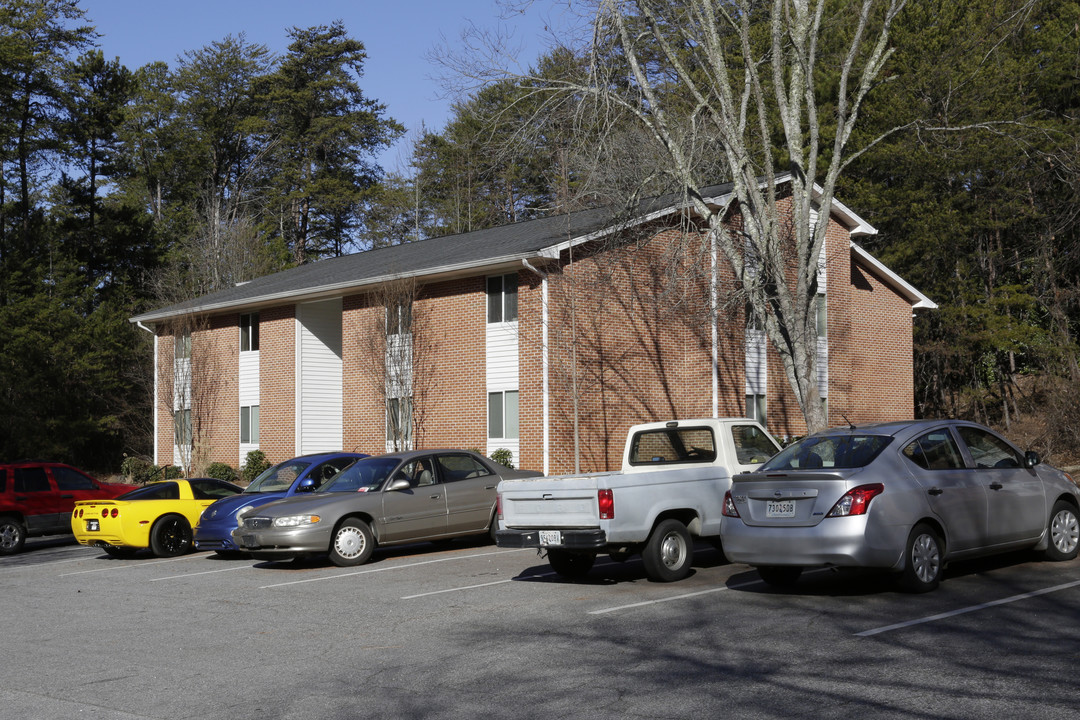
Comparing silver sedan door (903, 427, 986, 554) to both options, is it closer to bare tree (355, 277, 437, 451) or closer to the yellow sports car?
the yellow sports car

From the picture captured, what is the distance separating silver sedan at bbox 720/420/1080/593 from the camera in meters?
9.65

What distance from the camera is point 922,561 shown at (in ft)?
32.7

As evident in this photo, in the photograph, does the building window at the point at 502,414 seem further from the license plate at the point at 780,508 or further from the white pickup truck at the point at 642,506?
the license plate at the point at 780,508

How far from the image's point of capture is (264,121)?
195ft

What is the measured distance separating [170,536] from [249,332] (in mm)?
17792

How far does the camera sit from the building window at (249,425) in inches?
1332

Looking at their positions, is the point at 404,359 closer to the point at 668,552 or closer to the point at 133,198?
the point at 668,552

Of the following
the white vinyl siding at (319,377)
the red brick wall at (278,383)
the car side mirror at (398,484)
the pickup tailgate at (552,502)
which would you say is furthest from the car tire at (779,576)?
the red brick wall at (278,383)

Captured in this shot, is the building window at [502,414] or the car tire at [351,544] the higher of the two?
the building window at [502,414]

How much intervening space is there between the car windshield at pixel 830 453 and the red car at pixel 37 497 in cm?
1404

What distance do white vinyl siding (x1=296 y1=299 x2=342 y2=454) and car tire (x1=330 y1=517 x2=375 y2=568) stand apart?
17317mm

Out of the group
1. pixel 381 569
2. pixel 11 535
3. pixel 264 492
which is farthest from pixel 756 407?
pixel 11 535

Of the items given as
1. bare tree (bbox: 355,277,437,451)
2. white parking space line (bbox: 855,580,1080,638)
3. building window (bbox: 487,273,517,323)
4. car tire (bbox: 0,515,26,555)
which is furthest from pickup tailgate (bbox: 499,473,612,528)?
bare tree (bbox: 355,277,437,451)

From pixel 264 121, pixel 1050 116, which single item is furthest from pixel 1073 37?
pixel 264 121
